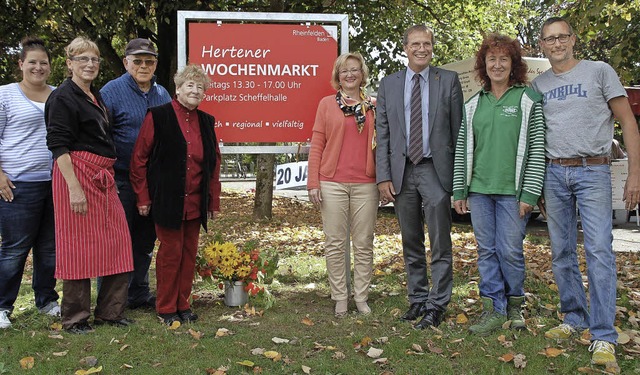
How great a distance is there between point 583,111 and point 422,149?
1168 mm

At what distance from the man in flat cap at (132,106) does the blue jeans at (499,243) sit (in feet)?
8.96

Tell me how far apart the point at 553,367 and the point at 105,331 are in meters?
3.17

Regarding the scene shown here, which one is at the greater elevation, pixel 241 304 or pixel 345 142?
pixel 345 142

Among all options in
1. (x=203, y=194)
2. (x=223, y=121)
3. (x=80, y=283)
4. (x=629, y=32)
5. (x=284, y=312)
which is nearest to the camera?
(x=80, y=283)

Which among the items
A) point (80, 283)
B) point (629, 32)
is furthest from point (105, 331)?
point (629, 32)

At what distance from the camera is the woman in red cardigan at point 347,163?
191 inches

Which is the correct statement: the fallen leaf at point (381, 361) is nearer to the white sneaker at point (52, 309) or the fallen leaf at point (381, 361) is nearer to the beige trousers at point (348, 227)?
the beige trousers at point (348, 227)

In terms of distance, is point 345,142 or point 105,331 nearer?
point 105,331

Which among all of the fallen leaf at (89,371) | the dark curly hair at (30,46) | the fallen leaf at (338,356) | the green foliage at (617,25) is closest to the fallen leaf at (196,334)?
the fallen leaf at (89,371)

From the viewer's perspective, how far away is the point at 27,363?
12.7 ft

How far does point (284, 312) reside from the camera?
207 inches

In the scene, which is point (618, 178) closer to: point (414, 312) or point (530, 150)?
point (414, 312)

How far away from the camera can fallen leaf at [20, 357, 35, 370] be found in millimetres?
3835

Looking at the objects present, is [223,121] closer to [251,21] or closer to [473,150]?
[251,21]
